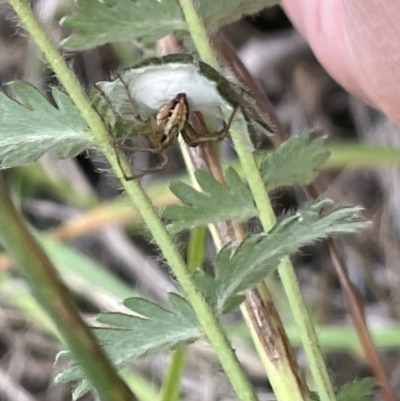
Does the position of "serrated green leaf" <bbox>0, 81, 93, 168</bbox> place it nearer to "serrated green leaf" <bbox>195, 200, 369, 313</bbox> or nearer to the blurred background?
"serrated green leaf" <bbox>195, 200, 369, 313</bbox>

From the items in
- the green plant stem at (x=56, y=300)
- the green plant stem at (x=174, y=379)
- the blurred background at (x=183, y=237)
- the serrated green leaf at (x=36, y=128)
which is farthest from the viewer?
the blurred background at (x=183, y=237)

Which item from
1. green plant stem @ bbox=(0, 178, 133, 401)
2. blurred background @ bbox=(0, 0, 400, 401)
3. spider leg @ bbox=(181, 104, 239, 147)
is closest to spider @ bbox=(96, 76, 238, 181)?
spider leg @ bbox=(181, 104, 239, 147)

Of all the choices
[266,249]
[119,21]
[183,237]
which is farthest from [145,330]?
[183,237]

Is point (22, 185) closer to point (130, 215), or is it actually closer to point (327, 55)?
point (130, 215)

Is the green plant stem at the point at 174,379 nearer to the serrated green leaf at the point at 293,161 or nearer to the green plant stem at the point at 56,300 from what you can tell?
the serrated green leaf at the point at 293,161

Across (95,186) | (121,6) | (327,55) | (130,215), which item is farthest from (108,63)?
(121,6)

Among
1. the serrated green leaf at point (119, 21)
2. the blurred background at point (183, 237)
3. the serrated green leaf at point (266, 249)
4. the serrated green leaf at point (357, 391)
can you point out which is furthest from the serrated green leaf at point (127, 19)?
the blurred background at point (183, 237)

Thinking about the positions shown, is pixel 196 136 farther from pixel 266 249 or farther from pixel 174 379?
pixel 174 379
